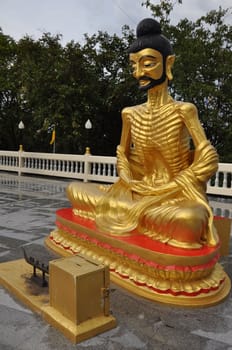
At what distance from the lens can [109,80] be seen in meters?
12.5

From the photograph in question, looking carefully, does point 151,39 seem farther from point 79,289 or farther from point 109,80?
point 109,80

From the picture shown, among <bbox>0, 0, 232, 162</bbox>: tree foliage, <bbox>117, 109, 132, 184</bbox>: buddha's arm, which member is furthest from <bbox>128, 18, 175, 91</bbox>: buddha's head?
<bbox>0, 0, 232, 162</bbox>: tree foliage

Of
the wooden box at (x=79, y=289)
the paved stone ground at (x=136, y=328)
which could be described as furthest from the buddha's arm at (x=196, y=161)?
the wooden box at (x=79, y=289)

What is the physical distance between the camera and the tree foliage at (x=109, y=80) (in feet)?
34.8

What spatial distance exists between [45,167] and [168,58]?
301 inches

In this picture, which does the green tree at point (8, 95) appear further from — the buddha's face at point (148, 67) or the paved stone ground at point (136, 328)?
the paved stone ground at point (136, 328)

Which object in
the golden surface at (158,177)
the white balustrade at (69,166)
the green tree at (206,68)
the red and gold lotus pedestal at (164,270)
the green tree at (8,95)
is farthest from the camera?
the green tree at (8,95)

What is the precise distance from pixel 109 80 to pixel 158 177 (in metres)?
9.80

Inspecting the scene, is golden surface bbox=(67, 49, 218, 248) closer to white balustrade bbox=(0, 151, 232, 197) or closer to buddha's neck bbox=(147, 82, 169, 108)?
buddha's neck bbox=(147, 82, 169, 108)

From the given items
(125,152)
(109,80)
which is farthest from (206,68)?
(125,152)

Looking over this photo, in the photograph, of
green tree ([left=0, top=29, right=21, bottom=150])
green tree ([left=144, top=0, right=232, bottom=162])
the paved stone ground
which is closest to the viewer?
the paved stone ground

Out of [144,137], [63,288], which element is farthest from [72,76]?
[63,288]

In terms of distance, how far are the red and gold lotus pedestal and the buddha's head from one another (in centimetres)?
137

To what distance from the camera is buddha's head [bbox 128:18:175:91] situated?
9.75 feet
